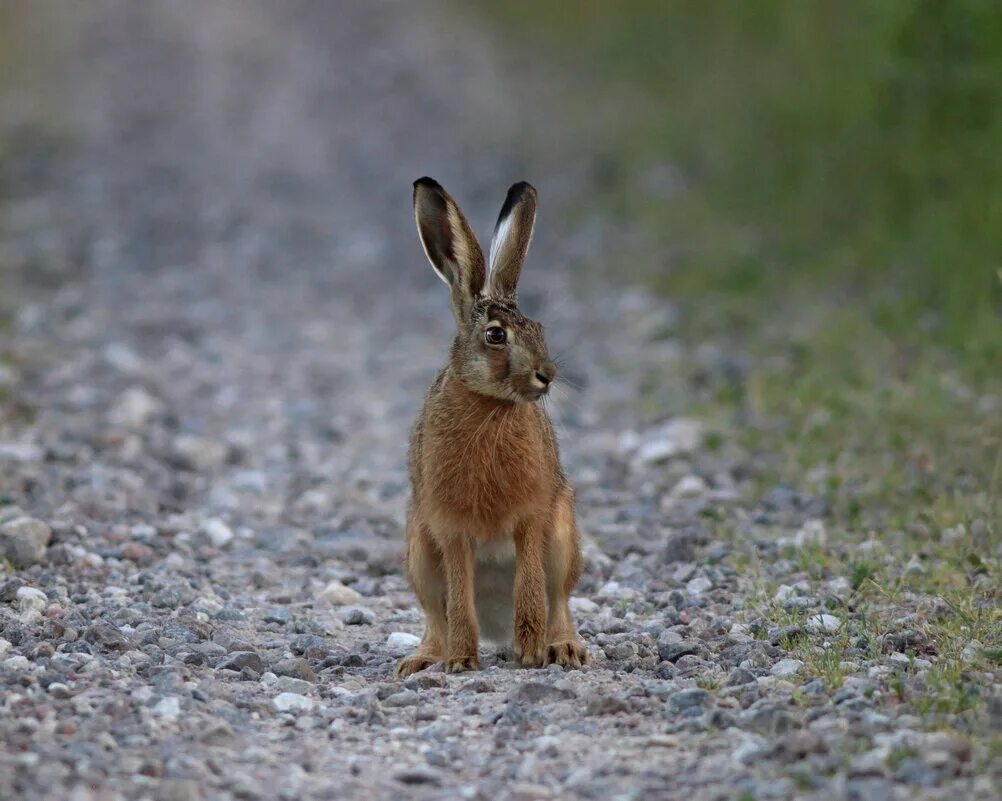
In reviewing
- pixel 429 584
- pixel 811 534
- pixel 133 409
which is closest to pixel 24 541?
pixel 429 584

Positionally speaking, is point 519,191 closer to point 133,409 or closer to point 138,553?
point 138,553

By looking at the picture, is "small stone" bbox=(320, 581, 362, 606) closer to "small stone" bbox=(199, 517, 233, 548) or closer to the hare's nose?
"small stone" bbox=(199, 517, 233, 548)

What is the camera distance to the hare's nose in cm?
571

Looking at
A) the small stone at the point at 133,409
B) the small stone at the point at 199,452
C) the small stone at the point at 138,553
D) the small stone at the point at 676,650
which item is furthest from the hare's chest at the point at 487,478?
the small stone at the point at 133,409

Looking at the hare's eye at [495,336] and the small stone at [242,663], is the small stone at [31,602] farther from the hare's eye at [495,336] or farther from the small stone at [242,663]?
the hare's eye at [495,336]

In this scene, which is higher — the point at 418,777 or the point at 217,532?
the point at 217,532

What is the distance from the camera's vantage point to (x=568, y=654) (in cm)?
584

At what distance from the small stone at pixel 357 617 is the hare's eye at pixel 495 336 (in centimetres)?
152

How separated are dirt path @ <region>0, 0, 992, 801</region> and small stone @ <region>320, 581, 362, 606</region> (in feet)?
0.09

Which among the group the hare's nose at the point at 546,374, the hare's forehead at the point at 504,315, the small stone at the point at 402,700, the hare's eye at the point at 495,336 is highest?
the hare's forehead at the point at 504,315

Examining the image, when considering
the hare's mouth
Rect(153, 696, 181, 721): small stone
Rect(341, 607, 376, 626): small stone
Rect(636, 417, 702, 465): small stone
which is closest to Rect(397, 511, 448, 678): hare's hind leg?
Rect(341, 607, 376, 626): small stone

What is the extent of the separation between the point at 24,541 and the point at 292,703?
2.08 m

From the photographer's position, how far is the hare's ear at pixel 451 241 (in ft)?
20.3

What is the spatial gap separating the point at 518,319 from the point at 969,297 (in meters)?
5.10
